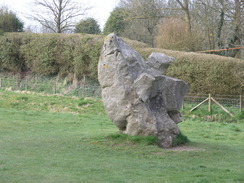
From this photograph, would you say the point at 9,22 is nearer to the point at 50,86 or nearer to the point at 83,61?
the point at 50,86

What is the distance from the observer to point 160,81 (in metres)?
12.5

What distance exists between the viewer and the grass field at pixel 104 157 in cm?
811

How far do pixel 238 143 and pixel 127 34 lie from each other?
31201mm

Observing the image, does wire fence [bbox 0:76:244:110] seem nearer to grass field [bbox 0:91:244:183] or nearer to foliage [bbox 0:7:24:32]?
foliage [bbox 0:7:24:32]

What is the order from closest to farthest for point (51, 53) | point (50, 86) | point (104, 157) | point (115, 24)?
point (104, 157), point (50, 86), point (51, 53), point (115, 24)

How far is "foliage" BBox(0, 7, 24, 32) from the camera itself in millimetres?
37625

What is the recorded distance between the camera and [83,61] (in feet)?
101

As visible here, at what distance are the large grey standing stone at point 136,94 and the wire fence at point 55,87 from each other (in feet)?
41.9

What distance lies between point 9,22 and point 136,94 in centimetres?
2919

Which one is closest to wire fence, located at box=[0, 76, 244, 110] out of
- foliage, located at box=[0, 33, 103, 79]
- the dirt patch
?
foliage, located at box=[0, 33, 103, 79]

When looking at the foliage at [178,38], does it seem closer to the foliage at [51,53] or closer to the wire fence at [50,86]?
the foliage at [51,53]

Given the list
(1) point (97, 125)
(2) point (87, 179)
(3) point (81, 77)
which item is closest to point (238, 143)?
(1) point (97, 125)

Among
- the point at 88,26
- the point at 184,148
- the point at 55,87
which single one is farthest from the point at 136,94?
the point at 88,26

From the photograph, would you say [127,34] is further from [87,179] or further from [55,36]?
[87,179]
